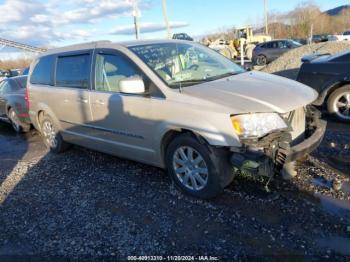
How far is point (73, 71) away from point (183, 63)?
191 centimetres

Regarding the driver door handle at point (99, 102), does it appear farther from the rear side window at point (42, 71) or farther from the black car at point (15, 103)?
the black car at point (15, 103)

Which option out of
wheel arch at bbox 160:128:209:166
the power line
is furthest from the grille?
the power line

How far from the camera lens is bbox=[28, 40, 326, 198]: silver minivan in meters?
3.49

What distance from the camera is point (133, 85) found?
13.1ft

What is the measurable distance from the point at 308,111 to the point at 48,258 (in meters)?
3.41

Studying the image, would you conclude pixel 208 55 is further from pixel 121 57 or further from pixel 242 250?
pixel 242 250

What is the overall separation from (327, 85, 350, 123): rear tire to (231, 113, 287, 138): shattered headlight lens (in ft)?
12.2

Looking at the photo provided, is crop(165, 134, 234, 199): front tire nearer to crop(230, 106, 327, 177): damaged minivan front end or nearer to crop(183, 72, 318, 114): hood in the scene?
crop(230, 106, 327, 177): damaged minivan front end

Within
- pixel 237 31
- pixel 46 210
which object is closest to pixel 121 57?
pixel 46 210

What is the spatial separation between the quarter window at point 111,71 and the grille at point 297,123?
186cm

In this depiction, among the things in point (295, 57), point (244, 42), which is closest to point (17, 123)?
point (295, 57)

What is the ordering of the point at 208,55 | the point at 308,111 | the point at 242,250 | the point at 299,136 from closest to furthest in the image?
the point at 242,250, the point at 299,136, the point at 308,111, the point at 208,55

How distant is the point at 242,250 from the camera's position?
3.04 m

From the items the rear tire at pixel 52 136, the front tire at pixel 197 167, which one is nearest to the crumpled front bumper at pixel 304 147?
the front tire at pixel 197 167
